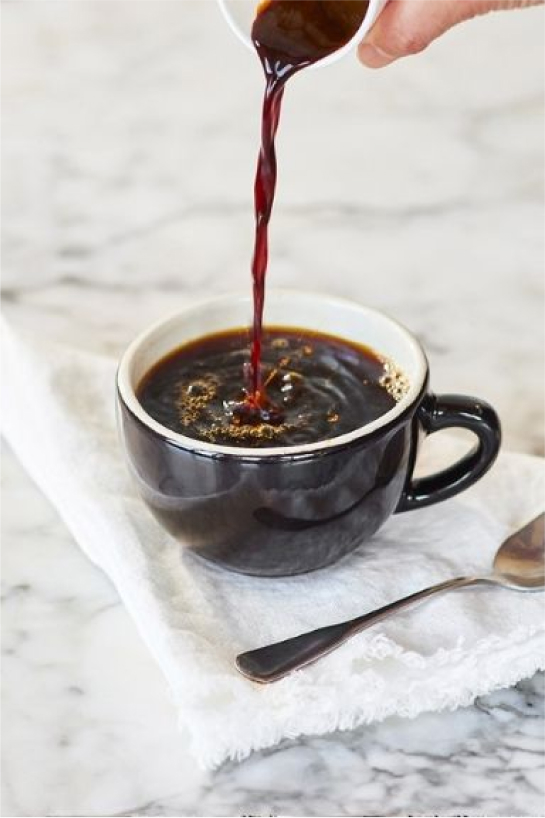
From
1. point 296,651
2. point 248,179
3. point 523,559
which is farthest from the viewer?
point 248,179

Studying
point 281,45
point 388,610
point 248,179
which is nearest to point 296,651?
point 388,610

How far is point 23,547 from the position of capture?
1.00m

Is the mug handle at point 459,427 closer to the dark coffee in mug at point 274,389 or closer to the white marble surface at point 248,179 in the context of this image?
the dark coffee in mug at point 274,389

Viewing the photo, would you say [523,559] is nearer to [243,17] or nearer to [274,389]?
[274,389]

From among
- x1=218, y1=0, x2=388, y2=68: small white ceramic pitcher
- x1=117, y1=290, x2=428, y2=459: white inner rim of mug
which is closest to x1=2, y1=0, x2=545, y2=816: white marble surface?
x1=117, y1=290, x2=428, y2=459: white inner rim of mug

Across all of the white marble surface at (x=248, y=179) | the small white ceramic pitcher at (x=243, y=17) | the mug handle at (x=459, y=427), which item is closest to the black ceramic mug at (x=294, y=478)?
the mug handle at (x=459, y=427)

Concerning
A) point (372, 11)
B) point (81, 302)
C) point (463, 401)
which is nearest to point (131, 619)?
point (463, 401)

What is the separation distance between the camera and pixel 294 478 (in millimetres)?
858

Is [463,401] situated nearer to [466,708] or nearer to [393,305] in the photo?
[466,708]

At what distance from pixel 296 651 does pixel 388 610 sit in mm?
72

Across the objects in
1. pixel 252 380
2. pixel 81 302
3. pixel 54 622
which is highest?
pixel 252 380

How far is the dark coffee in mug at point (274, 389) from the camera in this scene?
2.98 ft

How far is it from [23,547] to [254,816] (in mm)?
311

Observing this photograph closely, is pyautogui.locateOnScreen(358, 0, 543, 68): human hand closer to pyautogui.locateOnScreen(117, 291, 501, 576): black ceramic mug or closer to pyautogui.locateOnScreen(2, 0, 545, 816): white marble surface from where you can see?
pyautogui.locateOnScreen(117, 291, 501, 576): black ceramic mug
